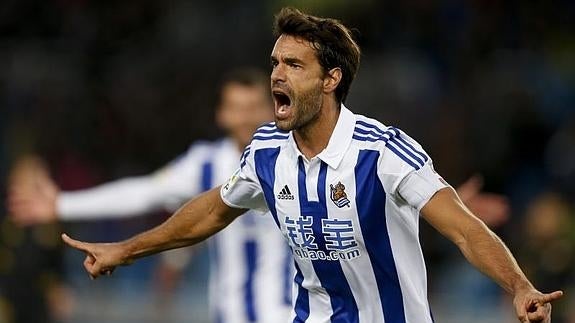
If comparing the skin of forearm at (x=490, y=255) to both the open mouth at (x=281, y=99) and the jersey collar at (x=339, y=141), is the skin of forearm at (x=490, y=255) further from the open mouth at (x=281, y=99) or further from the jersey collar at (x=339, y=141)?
the open mouth at (x=281, y=99)

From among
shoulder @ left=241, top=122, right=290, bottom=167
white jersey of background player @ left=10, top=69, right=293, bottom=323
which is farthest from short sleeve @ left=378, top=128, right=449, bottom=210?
white jersey of background player @ left=10, top=69, right=293, bottom=323

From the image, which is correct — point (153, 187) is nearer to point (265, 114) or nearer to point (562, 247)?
point (265, 114)

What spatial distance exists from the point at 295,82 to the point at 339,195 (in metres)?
0.50

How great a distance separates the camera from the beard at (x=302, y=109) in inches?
233

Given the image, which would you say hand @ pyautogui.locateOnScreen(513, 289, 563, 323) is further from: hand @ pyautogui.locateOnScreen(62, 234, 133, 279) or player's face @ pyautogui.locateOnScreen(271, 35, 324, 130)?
hand @ pyautogui.locateOnScreen(62, 234, 133, 279)

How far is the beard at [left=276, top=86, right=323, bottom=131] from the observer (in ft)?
19.4

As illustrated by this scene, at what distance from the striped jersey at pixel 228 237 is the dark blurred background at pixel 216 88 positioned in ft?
14.4

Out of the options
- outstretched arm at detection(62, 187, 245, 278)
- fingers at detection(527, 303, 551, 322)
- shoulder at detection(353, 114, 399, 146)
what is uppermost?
shoulder at detection(353, 114, 399, 146)

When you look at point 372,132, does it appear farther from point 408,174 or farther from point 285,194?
point 285,194

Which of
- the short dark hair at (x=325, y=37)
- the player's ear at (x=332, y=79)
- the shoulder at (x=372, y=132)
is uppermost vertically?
the short dark hair at (x=325, y=37)

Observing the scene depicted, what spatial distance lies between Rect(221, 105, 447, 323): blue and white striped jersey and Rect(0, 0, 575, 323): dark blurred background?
705 cm

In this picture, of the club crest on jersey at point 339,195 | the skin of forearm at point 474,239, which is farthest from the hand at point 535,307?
the club crest on jersey at point 339,195

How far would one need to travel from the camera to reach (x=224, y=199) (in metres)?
6.44

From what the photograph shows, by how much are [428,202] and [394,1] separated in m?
10.2
